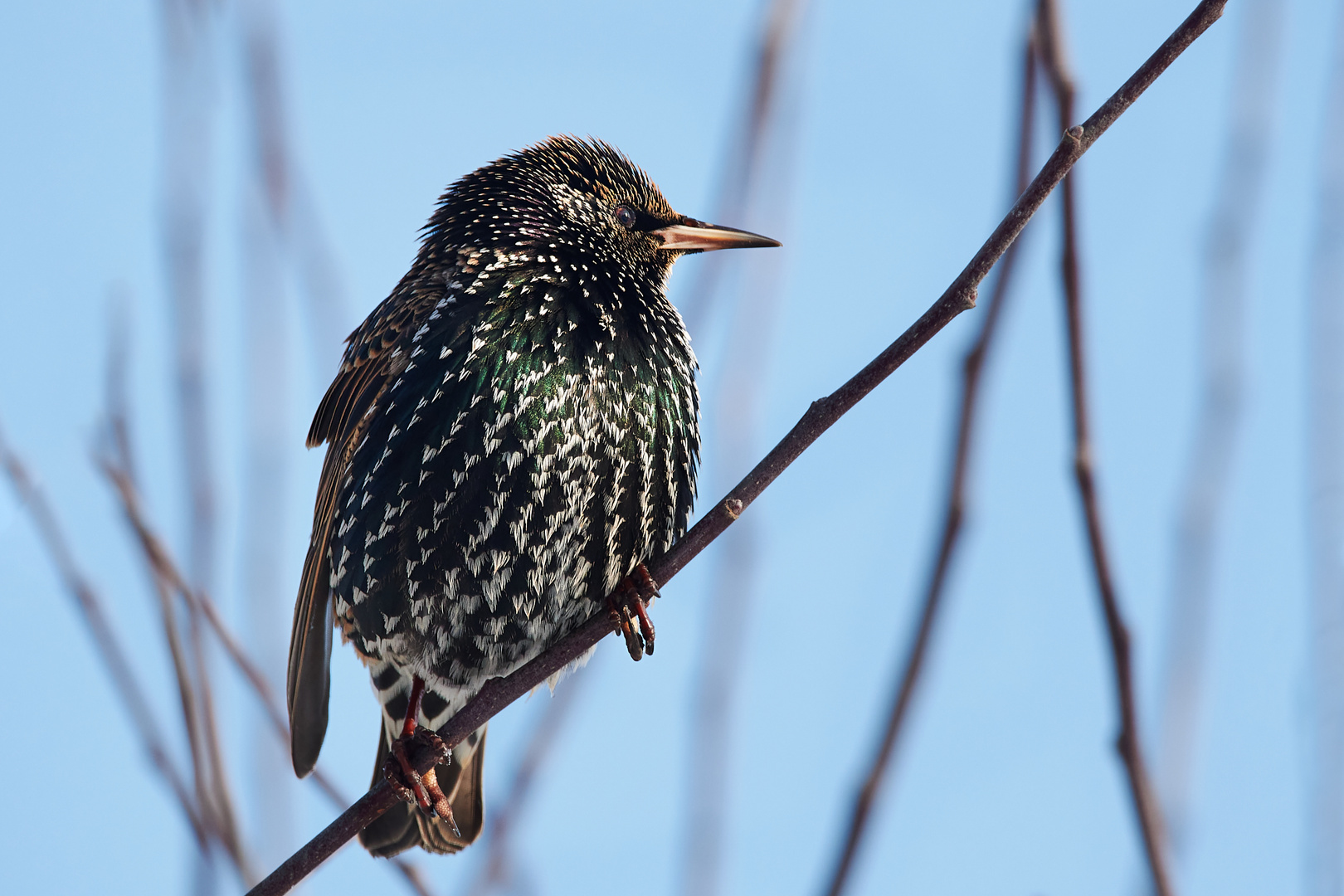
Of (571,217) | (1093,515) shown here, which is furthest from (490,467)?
(1093,515)

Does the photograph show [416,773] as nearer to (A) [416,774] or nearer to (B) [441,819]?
(A) [416,774]

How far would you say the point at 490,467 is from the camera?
3.23 m

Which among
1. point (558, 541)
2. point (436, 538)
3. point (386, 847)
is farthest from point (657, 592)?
point (386, 847)

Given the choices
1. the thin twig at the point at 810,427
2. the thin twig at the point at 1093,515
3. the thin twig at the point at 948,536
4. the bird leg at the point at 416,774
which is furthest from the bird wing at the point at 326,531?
the thin twig at the point at 1093,515

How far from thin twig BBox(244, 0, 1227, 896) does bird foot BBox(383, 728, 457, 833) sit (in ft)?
1.03

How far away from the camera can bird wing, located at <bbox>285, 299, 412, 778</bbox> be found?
363 cm

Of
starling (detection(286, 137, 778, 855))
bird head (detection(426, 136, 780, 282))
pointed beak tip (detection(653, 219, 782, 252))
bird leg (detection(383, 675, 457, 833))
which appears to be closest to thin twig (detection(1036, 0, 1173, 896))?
starling (detection(286, 137, 778, 855))

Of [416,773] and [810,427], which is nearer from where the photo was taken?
[810,427]

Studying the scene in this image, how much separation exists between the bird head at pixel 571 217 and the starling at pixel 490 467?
0.01m

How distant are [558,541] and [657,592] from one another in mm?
329

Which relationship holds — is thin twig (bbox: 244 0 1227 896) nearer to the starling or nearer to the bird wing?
the starling

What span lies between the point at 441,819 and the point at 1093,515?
222 centimetres

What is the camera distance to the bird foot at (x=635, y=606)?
312cm

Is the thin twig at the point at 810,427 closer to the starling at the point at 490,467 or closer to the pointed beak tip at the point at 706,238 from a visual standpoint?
the starling at the point at 490,467
